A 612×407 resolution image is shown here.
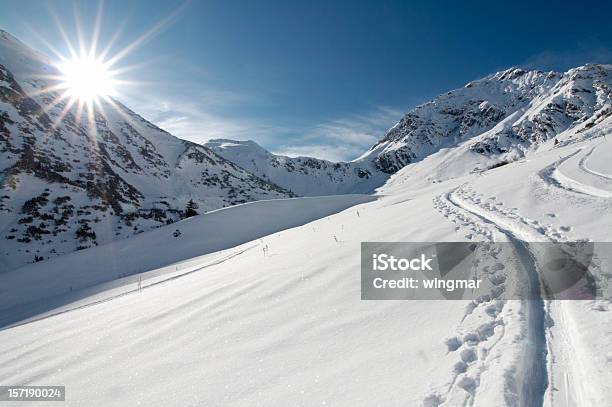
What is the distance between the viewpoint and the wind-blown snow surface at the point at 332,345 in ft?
9.41

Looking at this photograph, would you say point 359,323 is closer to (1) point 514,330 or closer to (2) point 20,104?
(1) point 514,330

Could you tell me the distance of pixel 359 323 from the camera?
4.34m

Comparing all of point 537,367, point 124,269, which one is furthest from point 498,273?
point 124,269

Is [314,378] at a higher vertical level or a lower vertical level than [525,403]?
lower

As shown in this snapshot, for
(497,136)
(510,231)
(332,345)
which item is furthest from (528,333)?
(497,136)

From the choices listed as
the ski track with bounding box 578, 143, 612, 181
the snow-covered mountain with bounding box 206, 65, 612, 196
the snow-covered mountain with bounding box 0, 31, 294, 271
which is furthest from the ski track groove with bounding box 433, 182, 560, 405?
the snow-covered mountain with bounding box 206, 65, 612, 196

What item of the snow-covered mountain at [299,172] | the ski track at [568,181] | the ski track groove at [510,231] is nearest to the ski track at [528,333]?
the ski track groove at [510,231]

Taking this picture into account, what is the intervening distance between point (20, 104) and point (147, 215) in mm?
28717

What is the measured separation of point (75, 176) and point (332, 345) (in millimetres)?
51836

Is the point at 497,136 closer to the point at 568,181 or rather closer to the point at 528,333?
the point at 568,181

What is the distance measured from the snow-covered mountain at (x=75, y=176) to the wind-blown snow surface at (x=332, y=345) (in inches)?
1306

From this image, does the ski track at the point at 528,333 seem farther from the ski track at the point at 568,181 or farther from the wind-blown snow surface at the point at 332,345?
the ski track at the point at 568,181

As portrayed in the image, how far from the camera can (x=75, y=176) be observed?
143 ft

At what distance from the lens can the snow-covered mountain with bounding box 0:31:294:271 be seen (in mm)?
33844
